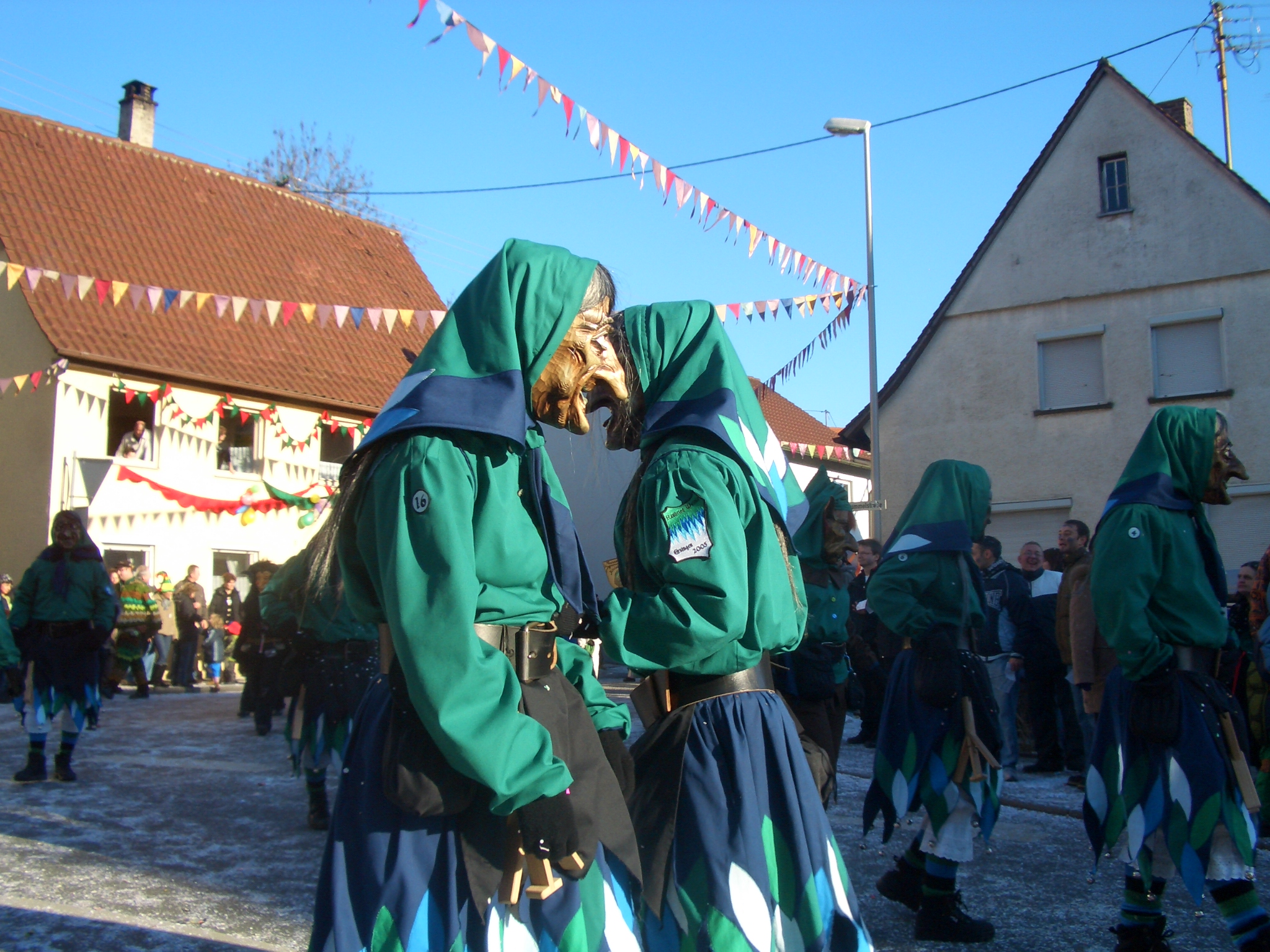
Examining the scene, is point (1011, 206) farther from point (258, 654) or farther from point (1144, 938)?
point (1144, 938)

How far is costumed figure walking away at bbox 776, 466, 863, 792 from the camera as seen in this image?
489cm

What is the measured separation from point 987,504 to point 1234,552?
1287 cm

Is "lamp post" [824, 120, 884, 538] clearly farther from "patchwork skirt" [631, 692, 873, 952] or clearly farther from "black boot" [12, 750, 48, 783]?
"patchwork skirt" [631, 692, 873, 952]

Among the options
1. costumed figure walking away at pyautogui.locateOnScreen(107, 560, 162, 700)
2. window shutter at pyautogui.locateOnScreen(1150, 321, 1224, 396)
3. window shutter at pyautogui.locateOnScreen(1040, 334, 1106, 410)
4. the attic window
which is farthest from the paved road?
the attic window

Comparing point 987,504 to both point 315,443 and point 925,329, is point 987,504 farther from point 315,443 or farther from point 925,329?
point 315,443

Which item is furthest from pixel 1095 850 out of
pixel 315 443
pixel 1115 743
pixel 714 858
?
pixel 315 443

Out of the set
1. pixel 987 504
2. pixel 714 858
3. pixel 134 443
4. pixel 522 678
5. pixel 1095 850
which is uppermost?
pixel 134 443

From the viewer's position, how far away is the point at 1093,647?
296 inches

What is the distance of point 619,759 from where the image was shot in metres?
2.29

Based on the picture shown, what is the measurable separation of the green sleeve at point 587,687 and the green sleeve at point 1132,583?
7.59ft

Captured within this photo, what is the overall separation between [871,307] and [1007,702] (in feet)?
23.1

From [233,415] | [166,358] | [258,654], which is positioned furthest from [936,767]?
[233,415]

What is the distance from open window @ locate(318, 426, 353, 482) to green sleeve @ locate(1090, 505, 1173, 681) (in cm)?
1907

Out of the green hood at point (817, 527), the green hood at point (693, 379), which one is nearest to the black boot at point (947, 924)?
the green hood at point (817, 527)
